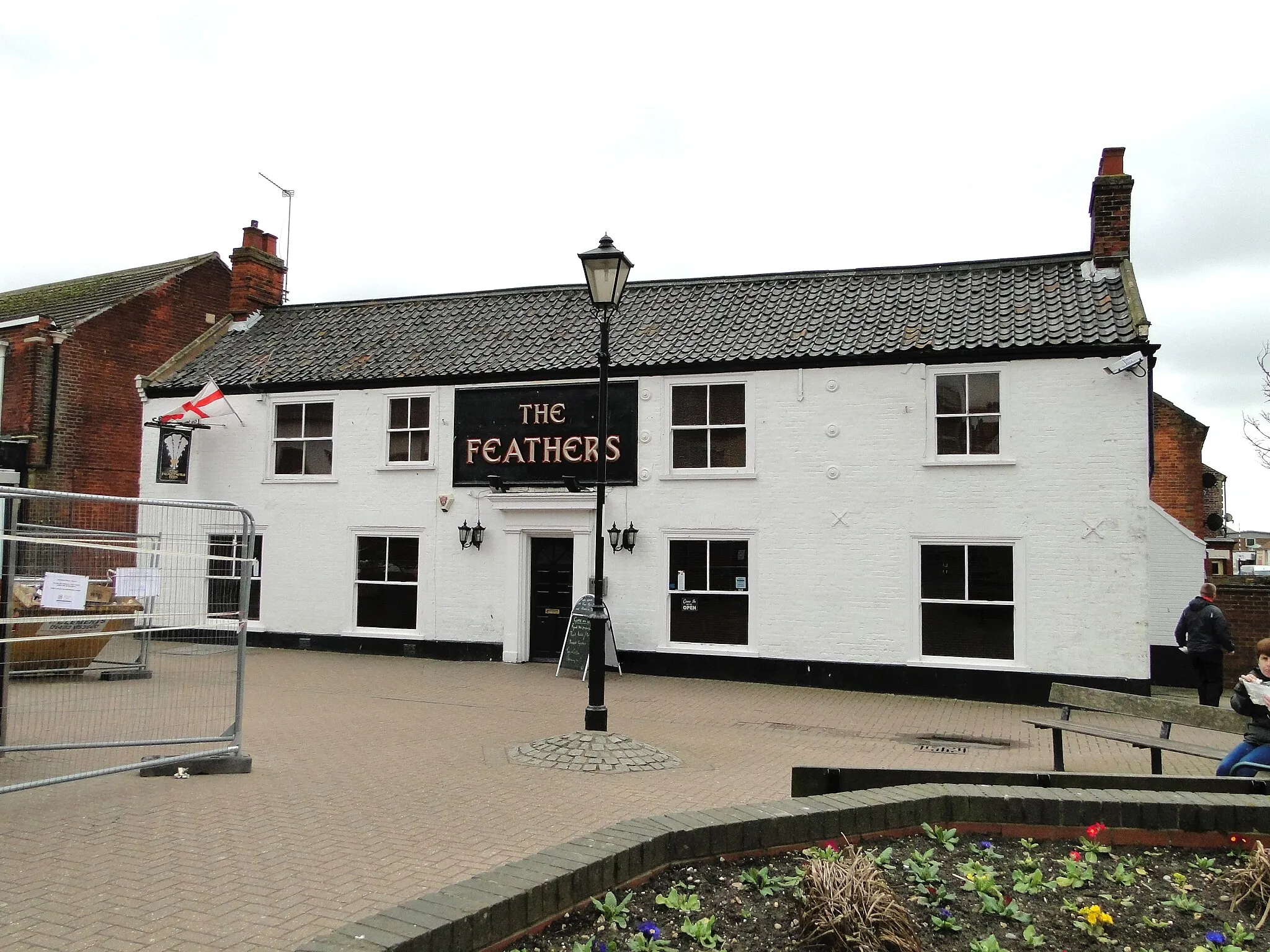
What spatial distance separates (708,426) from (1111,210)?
793 centimetres

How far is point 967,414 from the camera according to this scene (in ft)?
50.0

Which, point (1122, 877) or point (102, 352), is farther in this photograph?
point (102, 352)

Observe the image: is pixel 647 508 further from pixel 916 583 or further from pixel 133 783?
pixel 133 783

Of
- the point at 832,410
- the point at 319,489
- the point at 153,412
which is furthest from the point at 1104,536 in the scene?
the point at 153,412

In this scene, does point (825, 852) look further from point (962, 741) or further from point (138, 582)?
point (962, 741)

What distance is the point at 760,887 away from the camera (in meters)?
5.05

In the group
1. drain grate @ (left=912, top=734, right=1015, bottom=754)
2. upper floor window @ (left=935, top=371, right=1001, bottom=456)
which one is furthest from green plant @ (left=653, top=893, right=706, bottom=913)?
upper floor window @ (left=935, top=371, right=1001, bottom=456)

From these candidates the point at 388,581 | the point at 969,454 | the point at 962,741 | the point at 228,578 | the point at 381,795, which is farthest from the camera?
the point at 388,581

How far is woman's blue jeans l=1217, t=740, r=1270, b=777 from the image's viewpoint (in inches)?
301

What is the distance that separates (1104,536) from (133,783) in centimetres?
1296

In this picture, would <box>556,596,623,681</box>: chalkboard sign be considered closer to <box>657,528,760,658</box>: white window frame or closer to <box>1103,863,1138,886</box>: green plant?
<box>657,528,760,658</box>: white window frame

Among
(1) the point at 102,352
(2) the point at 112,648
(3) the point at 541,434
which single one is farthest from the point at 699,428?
(1) the point at 102,352

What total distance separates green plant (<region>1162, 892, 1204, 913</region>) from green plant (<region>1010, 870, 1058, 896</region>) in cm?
55

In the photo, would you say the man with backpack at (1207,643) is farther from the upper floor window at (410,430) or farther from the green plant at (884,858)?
the upper floor window at (410,430)
